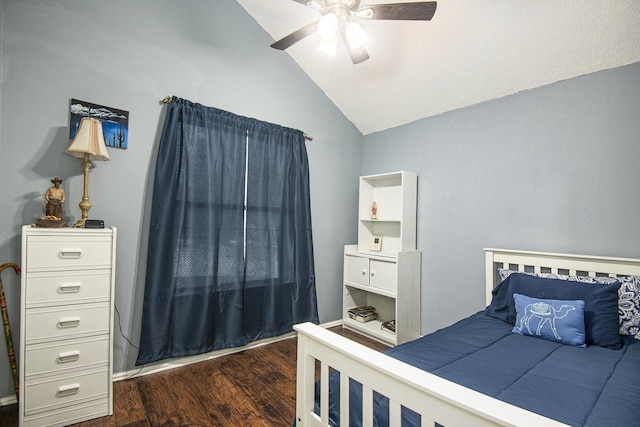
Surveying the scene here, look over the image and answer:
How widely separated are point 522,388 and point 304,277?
83.0 inches

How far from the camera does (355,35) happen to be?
1838 mm

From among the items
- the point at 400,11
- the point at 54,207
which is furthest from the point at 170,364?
the point at 400,11

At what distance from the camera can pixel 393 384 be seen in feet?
2.81

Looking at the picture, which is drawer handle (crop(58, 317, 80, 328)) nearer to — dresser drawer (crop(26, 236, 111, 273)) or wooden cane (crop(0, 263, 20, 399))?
dresser drawer (crop(26, 236, 111, 273))

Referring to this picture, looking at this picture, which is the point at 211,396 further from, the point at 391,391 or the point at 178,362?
the point at 391,391

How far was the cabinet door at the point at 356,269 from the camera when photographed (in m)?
3.17

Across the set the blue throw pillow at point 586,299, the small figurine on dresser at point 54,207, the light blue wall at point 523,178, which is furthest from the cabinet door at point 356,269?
the small figurine on dresser at point 54,207

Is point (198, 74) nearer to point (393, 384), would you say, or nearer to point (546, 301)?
point (393, 384)

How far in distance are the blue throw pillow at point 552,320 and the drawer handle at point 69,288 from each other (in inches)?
104

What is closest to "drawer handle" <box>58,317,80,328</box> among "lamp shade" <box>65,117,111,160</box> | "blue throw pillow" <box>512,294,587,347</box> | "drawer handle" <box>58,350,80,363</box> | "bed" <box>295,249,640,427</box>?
"drawer handle" <box>58,350,80,363</box>

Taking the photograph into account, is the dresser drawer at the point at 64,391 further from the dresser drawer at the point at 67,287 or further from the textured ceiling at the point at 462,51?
the textured ceiling at the point at 462,51

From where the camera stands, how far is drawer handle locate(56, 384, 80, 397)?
167 centimetres

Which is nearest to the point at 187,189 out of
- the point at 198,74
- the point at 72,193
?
the point at 72,193

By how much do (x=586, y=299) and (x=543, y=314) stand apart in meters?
0.26
